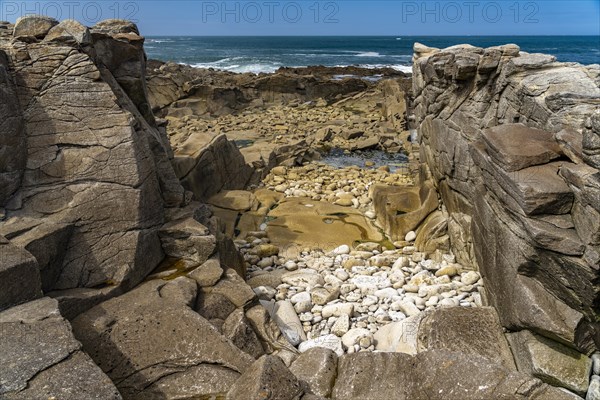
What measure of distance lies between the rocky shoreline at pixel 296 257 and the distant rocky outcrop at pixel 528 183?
3cm

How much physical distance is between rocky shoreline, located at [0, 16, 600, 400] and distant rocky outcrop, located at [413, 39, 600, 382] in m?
0.03

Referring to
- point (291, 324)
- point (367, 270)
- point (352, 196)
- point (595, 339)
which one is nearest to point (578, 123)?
point (595, 339)

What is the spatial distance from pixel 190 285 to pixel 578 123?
225 inches

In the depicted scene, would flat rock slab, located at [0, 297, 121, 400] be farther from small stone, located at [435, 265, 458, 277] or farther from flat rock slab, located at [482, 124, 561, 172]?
small stone, located at [435, 265, 458, 277]

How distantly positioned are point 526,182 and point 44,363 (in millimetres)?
5386

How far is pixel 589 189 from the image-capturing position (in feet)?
16.5

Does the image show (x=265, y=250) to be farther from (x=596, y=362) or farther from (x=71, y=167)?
(x=596, y=362)

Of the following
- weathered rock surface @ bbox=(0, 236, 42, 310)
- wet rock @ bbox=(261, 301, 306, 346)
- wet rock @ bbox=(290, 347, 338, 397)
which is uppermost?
weathered rock surface @ bbox=(0, 236, 42, 310)

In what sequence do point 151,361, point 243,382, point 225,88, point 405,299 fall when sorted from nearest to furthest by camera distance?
1. point 243,382
2. point 151,361
3. point 405,299
4. point 225,88

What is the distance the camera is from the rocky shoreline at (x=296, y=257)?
436 cm

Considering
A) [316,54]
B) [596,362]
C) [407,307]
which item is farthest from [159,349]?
[316,54]

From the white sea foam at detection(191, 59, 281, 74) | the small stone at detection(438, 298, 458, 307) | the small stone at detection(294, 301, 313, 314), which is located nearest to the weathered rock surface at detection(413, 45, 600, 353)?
the small stone at detection(438, 298, 458, 307)

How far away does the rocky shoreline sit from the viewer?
171 inches

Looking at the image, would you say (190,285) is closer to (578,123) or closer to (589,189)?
(589,189)
